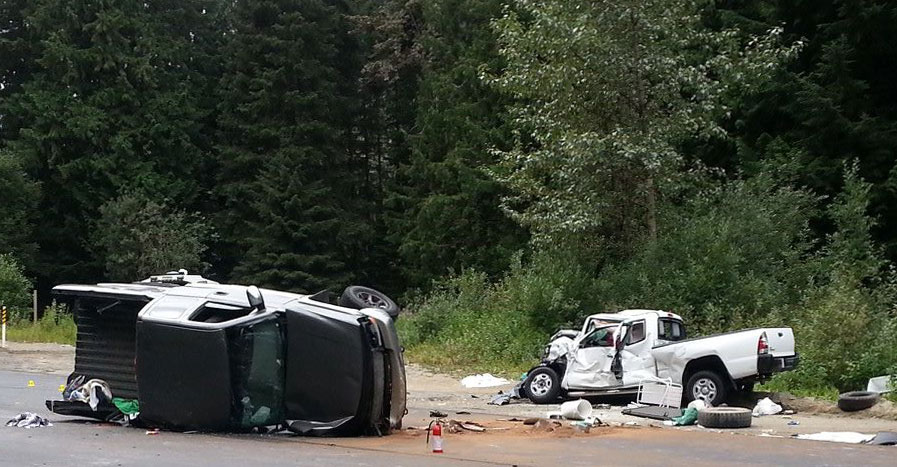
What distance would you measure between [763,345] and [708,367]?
1.06 metres

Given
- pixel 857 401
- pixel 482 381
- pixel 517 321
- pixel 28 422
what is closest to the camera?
pixel 28 422

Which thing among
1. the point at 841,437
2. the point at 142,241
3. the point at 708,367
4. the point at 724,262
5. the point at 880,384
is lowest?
the point at 841,437

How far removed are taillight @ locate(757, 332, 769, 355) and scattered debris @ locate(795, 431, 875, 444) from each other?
2.64 metres

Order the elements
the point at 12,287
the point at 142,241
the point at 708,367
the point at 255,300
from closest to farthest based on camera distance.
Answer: the point at 255,300
the point at 708,367
the point at 12,287
the point at 142,241

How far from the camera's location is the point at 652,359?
18219 millimetres

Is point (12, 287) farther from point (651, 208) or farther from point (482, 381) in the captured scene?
point (651, 208)

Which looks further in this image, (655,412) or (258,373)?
(655,412)

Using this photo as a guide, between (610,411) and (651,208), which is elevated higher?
(651,208)

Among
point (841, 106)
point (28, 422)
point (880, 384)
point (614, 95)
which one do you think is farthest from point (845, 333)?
point (28, 422)

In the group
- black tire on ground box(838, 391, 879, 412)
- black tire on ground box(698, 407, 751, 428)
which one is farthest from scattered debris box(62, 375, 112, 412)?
black tire on ground box(838, 391, 879, 412)

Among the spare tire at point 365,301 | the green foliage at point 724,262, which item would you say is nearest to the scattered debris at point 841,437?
the spare tire at point 365,301

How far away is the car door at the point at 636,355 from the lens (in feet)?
60.0

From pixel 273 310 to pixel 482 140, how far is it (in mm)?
33753

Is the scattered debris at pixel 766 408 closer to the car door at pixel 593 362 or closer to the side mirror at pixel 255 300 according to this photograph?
the car door at pixel 593 362
